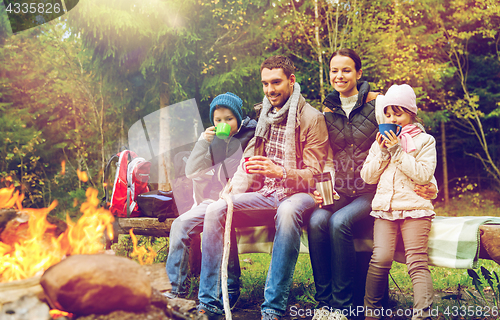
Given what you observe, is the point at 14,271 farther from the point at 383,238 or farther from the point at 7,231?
the point at 383,238

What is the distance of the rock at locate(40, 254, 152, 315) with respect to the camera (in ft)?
4.36

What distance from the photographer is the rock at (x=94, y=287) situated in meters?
1.33

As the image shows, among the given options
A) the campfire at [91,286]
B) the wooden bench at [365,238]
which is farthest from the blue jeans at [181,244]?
the campfire at [91,286]

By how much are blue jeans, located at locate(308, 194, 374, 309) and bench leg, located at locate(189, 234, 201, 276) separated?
56.7 inches

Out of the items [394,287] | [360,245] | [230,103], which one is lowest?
[394,287]

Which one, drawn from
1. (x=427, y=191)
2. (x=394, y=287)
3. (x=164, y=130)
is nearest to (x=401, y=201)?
(x=427, y=191)

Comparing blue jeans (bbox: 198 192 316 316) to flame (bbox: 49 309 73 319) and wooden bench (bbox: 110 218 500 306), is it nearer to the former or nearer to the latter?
wooden bench (bbox: 110 218 500 306)

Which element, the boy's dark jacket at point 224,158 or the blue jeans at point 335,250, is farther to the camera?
the boy's dark jacket at point 224,158

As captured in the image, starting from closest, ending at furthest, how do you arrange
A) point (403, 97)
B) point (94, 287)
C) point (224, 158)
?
point (94, 287)
point (403, 97)
point (224, 158)

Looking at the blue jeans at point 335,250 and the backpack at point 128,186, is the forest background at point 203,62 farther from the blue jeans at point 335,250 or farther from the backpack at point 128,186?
the blue jeans at point 335,250

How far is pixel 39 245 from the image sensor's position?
190 centimetres

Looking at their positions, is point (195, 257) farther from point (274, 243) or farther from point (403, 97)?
point (403, 97)

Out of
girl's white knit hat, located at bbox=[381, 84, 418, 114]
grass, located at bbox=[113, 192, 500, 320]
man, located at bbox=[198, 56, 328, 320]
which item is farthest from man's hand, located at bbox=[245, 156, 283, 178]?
grass, located at bbox=[113, 192, 500, 320]

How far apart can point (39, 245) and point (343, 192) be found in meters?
2.00
